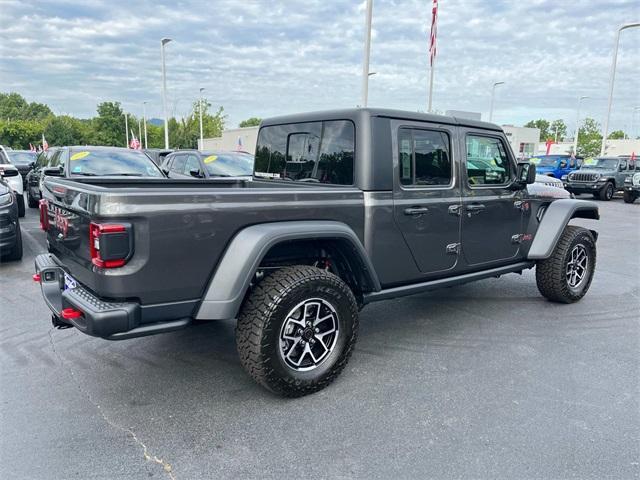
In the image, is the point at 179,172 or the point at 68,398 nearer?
the point at 68,398

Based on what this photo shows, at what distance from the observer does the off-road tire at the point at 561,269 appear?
4.95 m

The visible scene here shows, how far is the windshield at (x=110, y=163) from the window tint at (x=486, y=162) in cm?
641

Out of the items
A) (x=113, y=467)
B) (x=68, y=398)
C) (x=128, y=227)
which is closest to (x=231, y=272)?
(x=128, y=227)

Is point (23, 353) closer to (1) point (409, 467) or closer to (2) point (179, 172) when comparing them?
(1) point (409, 467)

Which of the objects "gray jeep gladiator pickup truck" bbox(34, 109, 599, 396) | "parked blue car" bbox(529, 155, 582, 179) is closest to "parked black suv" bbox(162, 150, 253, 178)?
"gray jeep gladiator pickup truck" bbox(34, 109, 599, 396)

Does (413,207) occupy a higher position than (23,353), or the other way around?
(413,207)

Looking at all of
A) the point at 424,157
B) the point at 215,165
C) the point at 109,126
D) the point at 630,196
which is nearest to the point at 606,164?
the point at 630,196

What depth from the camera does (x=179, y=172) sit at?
10.9m

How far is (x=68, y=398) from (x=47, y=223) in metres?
1.34

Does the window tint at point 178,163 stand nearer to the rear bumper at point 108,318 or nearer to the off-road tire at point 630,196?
the rear bumper at point 108,318

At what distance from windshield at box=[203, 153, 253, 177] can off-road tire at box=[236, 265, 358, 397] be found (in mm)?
6985

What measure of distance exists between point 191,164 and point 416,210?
7.73m

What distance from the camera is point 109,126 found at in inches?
2992

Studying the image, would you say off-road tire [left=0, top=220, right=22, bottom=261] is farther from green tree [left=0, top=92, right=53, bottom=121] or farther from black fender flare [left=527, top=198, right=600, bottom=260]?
green tree [left=0, top=92, right=53, bottom=121]
